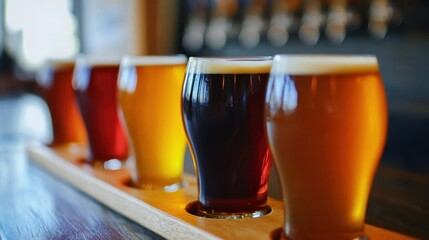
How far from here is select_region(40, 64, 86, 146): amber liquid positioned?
151cm

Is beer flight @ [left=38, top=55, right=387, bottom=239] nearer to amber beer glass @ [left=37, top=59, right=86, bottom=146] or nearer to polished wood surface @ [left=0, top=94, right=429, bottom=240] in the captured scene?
polished wood surface @ [left=0, top=94, right=429, bottom=240]

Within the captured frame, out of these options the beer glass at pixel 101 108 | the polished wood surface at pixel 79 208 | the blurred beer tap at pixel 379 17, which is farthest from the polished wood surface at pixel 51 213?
the blurred beer tap at pixel 379 17

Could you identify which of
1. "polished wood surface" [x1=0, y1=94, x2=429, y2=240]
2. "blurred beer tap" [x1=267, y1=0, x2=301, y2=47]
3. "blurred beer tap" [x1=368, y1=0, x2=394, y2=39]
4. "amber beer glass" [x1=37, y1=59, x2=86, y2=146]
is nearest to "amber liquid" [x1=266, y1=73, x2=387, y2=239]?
"polished wood surface" [x1=0, y1=94, x2=429, y2=240]

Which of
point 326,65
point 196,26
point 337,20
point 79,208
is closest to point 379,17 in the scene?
point 337,20

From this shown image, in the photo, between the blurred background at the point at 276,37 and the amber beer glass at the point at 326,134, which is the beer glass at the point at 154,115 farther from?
the amber beer glass at the point at 326,134

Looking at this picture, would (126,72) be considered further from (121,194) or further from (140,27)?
(140,27)

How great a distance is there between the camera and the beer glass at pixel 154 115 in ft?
3.52

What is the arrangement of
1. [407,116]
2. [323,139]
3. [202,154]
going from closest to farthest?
[323,139] < [202,154] < [407,116]

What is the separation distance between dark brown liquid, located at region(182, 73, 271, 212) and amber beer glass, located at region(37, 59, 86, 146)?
66cm

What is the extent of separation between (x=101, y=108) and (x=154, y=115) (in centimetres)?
24

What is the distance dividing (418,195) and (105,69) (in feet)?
2.16

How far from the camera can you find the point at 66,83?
4.97ft

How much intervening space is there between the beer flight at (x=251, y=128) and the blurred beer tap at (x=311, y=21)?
2.53 meters

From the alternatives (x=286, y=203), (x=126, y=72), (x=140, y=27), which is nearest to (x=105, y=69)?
(x=126, y=72)
